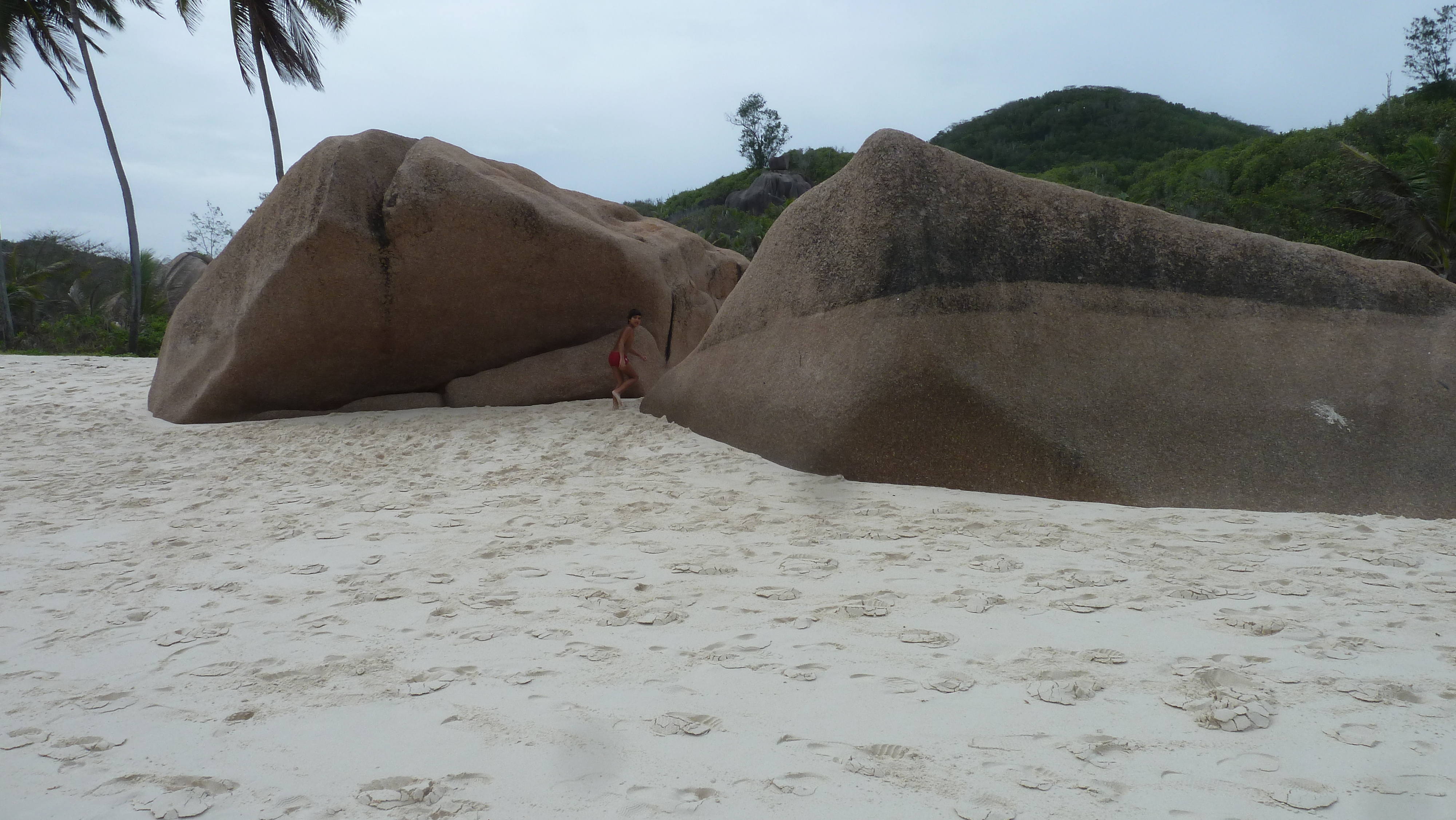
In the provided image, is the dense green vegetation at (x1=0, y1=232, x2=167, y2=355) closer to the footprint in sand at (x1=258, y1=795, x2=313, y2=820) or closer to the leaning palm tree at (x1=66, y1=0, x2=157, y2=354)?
the leaning palm tree at (x1=66, y1=0, x2=157, y2=354)

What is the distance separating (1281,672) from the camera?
82.8 inches

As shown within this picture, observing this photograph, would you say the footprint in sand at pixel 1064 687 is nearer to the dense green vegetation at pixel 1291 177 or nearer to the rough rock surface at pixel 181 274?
the dense green vegetation at pixel 1291 177

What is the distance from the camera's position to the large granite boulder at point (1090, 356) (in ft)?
13.4

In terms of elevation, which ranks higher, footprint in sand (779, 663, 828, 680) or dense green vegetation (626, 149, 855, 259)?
dense green vegetation (626, 149, 855, 259)

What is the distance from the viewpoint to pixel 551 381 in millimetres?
7148

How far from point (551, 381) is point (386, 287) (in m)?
1.45

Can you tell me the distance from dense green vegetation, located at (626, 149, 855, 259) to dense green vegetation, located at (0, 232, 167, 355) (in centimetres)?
1614

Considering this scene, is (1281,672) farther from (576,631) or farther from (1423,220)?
(1423,220)

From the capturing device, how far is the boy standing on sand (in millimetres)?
6875

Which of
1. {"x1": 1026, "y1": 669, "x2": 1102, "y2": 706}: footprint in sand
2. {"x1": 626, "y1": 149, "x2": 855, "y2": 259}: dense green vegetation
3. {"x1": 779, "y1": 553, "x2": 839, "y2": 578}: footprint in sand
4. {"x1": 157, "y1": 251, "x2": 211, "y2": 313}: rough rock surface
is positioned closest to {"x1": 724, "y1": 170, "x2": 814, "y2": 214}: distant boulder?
{"x1": 626, "y1": 149, "x2": 855, "y2": 259}: dense green vegetation

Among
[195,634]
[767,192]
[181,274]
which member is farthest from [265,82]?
[767,192]

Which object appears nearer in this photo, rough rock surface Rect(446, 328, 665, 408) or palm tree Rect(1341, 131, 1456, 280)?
rough rock surface Rect(446, 328, 665, 408)

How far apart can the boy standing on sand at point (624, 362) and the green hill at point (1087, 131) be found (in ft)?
112

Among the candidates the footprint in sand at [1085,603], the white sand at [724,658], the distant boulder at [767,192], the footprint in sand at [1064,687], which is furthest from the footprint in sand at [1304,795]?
the distant boulder at [767,192]
